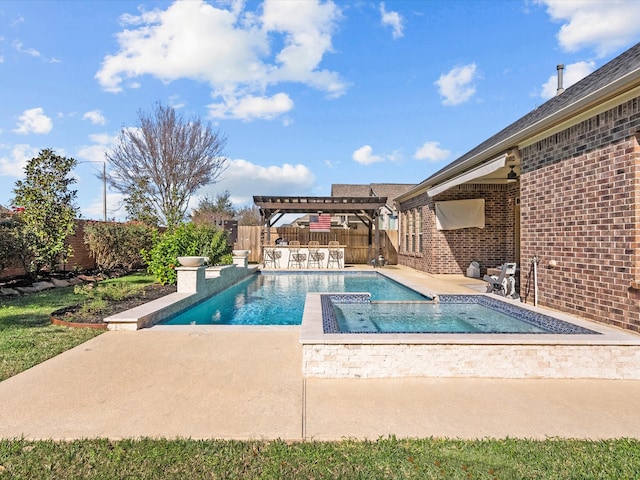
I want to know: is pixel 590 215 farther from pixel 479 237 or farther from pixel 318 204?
pixel 318 204

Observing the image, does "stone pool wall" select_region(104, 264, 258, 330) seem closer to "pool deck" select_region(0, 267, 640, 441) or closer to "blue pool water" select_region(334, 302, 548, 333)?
"pool deck" select_region(0, 267, 640, 441)

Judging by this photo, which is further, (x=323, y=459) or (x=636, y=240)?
(x=636, y=240)

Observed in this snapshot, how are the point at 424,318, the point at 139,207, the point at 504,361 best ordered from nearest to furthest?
the point at 504,361
the point at 424,318
the point at 139,207

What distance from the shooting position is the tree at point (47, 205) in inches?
401

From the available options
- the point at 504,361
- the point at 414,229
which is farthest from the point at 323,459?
the point at 414,229

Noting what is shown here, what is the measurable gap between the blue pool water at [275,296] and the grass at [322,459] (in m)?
4.31

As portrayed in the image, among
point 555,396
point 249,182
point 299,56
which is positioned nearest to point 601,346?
point 555,396

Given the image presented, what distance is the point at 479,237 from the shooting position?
12.3m

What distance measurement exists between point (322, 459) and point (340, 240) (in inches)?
697

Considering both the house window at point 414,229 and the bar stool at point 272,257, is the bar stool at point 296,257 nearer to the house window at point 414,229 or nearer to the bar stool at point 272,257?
the bar stool at point 272,257

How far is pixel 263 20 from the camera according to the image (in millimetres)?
11445

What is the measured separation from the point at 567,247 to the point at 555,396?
2947 mm

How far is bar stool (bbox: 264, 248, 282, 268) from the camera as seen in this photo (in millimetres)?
17297

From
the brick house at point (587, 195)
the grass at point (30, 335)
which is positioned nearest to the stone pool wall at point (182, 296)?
the grass at point (30, 335)
